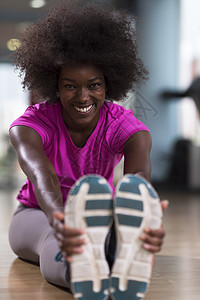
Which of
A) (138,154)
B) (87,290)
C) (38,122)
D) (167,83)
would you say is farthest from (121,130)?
(167,83)

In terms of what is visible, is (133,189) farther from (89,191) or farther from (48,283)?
(48,283)

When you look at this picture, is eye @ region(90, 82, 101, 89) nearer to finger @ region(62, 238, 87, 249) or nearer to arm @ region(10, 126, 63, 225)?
arm @ region(10, 126, 63, 225)

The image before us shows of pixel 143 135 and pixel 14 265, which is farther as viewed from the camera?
pixel 14 265

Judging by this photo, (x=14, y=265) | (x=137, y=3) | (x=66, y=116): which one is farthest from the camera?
(x=137, y=3)

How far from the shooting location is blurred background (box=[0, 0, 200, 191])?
18.2 feet

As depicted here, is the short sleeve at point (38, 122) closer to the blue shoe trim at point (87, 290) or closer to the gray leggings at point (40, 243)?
the gray leggings at point (40, 243)

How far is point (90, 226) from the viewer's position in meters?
1.04

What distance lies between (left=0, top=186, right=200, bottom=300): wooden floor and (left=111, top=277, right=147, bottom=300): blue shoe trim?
29cm

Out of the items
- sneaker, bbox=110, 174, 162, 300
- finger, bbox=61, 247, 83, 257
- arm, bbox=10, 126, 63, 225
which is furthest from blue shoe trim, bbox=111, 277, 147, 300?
arm, bbox=10, 126, 63, 225

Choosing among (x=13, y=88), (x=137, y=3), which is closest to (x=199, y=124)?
(x=137, y=3)

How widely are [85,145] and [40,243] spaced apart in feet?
1.23

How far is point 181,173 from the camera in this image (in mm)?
5633

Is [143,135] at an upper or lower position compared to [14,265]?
upper

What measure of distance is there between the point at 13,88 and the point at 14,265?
426 centimetres
